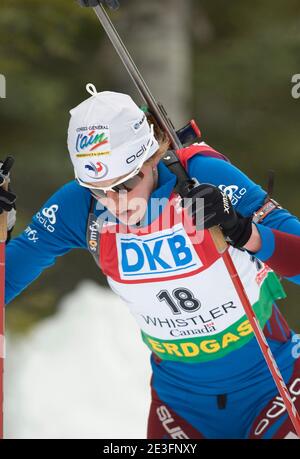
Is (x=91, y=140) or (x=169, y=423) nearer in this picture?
(x=91, y=140)

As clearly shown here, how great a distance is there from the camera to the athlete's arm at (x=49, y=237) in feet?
11.2

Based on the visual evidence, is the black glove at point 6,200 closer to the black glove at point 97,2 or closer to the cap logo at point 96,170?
the cap logo at point 96,170

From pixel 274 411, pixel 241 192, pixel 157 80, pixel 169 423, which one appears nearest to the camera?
pixel 241 192

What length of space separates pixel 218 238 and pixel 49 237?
0.63 meters

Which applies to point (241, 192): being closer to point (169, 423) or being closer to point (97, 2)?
point (97, 2)

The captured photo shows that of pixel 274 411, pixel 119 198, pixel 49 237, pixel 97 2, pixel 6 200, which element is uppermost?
pixel 97 2

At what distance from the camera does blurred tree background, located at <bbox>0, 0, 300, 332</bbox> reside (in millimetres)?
8047

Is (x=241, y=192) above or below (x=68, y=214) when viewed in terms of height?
below

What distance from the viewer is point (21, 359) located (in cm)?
739

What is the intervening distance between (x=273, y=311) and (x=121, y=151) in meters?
0.88

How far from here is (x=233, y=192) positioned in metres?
3.28

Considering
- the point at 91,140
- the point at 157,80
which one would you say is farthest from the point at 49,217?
the point at 157,80

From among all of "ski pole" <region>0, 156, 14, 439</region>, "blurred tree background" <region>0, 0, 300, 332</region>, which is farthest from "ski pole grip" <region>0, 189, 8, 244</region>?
"blurred tree background" <region>0, 0, 300, 332</region>
